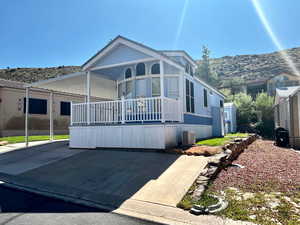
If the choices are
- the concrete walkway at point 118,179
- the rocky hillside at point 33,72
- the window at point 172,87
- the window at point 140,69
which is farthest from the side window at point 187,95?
the rocky hillside at point 33,72

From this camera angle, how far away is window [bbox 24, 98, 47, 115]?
1728cm

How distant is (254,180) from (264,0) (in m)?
11.6

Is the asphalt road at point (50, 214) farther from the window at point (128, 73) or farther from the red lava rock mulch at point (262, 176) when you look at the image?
the window at point (128, 73)

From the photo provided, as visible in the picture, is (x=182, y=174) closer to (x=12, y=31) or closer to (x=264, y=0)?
(x=264, y=0)

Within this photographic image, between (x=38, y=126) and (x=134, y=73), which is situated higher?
(x=134, y=73)

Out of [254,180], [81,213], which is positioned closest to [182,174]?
[254,180]

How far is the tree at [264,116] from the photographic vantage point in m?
20.3

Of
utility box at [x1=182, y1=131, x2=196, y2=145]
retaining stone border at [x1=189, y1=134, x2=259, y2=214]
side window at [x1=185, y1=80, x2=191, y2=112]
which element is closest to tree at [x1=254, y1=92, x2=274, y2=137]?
side window at [x1=185, y1=80, x2=191, y2=112]

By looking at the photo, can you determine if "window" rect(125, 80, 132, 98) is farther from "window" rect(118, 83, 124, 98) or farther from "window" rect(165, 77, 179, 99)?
"window" rect(165, 77, 179, 99)

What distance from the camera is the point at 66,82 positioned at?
37.0 feet

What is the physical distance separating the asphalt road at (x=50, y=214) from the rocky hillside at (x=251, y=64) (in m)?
58.1

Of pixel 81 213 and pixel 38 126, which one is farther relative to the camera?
pixel 38 126

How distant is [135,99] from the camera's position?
8516 mm

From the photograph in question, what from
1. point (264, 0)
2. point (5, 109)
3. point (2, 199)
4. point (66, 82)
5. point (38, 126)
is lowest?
point (2, 199)
